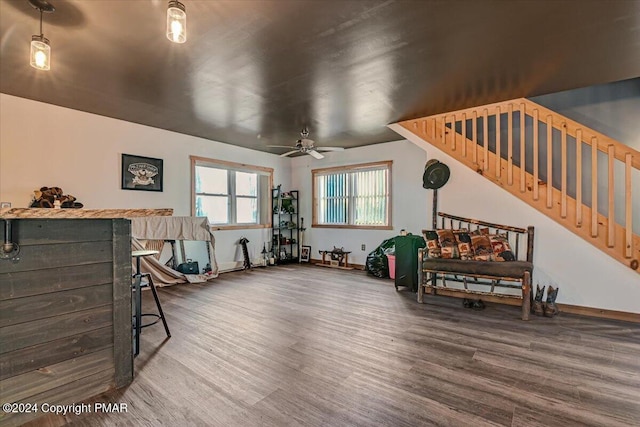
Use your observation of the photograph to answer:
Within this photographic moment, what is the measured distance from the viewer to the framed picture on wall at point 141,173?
475 centimetres

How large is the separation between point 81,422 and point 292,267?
4.96m

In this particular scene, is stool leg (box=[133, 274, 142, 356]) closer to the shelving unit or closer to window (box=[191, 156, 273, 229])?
window (box=[191, 156, 273, 229])

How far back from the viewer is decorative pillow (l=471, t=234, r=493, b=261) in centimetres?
373

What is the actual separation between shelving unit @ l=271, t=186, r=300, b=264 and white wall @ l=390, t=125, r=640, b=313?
3937 millimetres

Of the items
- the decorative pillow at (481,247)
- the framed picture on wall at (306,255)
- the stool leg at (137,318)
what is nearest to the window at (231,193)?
the framed picture on wall at (306,255)

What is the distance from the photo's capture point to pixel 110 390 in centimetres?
195

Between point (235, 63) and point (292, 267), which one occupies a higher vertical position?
point (235, 63)

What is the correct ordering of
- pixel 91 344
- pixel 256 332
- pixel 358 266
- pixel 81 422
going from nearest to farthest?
1. pixel 81 422
2. pixel 91 344
3. pixel 256 332
4. pixel 358 266

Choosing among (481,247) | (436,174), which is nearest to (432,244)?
(481,247)

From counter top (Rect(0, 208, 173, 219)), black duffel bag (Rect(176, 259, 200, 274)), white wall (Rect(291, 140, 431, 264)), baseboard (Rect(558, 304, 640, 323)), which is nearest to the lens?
baseboard (Rect(558, 304, 640, 323))

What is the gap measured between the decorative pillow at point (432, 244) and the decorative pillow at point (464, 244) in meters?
0.25

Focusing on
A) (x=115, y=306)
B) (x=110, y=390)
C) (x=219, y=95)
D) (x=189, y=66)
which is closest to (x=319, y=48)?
(x=189, y=66)

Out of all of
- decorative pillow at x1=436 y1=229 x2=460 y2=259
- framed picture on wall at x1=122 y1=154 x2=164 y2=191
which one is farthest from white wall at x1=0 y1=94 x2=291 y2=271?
decorative pillow at x1=436 y1=229 x2=460 y2=259

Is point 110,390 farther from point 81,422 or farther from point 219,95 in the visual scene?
point 219,95
